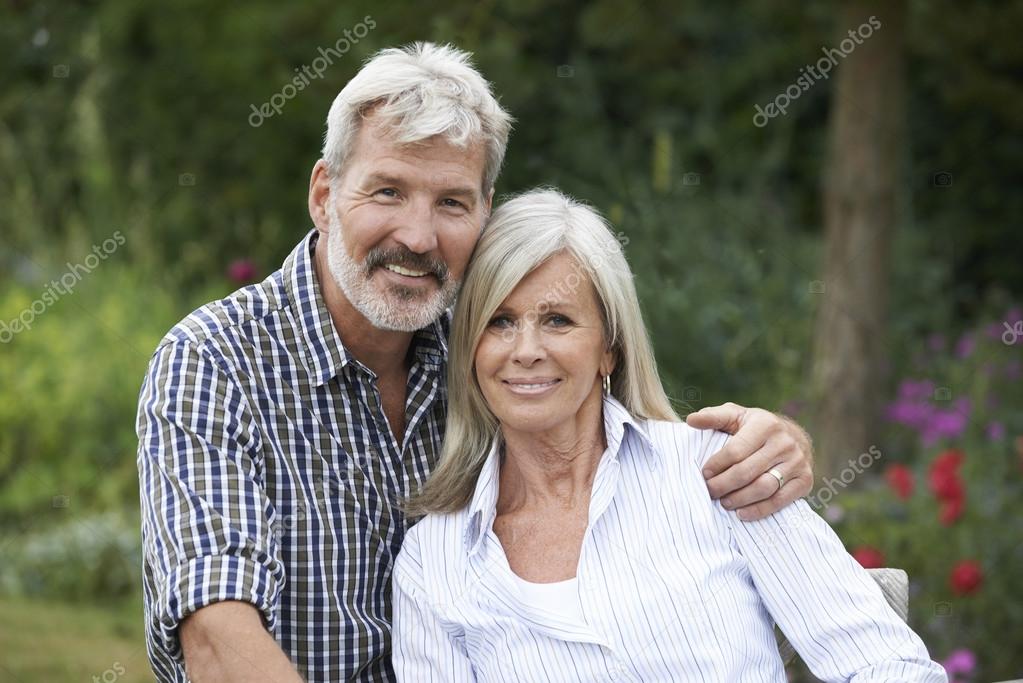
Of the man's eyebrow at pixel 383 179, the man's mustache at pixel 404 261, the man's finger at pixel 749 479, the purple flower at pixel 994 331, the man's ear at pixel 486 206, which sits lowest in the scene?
the man's finger at pixel 749 479

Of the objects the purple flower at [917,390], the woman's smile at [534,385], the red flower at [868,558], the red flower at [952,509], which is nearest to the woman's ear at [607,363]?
the woman's smile at [534,385]

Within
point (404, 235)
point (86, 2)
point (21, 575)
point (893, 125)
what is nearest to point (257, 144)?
point (86, 2)

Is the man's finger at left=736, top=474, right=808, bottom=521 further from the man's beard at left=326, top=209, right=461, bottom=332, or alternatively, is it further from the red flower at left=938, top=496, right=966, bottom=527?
the red flower at left=938, top=496, right=966, bottom=527

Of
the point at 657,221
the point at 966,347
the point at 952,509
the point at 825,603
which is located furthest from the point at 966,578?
the point at 966,347

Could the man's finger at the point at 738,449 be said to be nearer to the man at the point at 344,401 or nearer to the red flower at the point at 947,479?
the man at the point at 344,401

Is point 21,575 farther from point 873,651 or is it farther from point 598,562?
point 873,651

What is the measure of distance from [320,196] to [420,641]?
2.98ft

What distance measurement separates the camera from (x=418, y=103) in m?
2.42

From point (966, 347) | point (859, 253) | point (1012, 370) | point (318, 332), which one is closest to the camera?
point (318, 332)

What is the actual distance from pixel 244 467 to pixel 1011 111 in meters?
4.76

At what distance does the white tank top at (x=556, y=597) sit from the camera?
2301mm

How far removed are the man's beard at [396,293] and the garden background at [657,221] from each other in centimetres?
136

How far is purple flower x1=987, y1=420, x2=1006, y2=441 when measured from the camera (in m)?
4.57

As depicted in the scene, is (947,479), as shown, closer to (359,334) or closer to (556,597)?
(556,597)
